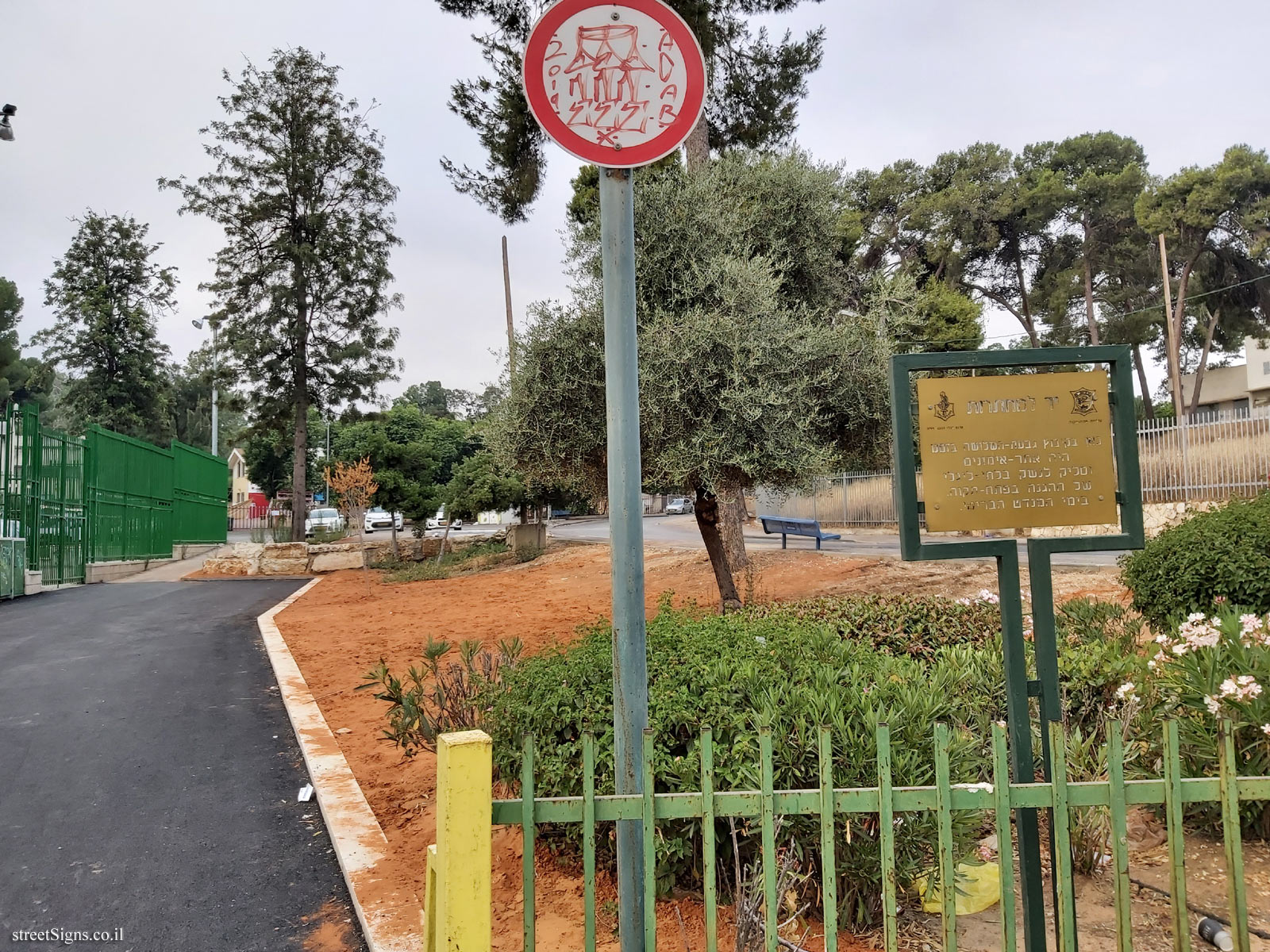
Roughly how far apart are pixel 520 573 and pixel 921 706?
15.3 meters

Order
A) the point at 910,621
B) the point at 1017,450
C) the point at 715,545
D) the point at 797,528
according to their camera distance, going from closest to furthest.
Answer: the point at 1017,450 → the point at 910,621 → the point at 715,545 → the point at 797,528

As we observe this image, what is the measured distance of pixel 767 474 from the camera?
7.34 meters

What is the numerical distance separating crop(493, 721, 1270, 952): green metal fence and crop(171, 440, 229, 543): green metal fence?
21.2m

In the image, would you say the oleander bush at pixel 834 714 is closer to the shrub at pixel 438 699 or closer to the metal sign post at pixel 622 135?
the shrub at pixel 438 699

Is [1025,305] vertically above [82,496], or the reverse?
[1025,305]

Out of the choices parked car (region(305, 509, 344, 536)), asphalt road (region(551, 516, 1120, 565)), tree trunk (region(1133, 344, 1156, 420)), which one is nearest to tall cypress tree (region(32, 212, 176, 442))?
parked car (region(305, 509, 344, 536))

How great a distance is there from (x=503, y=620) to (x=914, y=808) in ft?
28.9

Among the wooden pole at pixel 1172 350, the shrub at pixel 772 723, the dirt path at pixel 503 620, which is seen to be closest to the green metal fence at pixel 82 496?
the dirt path at pixel 503 620

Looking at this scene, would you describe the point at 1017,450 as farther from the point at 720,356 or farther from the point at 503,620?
the point at 503,620

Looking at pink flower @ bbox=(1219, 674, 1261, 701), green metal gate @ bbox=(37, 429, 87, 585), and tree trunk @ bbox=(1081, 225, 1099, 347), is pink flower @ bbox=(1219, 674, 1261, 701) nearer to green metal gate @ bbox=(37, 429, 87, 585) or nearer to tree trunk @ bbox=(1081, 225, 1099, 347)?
green metal gate @ bbox=(37, 429, 87, 585)

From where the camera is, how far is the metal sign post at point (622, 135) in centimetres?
224

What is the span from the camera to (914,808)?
188 centimetres

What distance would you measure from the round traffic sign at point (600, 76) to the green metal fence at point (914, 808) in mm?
1687

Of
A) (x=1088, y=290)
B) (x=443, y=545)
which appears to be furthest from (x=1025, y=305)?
(x=443, y=545)
